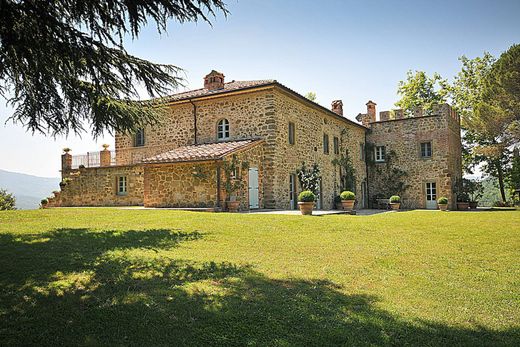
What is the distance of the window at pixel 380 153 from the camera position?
2710 cm

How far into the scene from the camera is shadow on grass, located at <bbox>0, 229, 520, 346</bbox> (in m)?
3.19

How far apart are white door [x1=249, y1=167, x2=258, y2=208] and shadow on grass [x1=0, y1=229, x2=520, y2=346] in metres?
10.4

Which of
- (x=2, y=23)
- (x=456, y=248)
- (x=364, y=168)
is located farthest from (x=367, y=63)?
(x=364, y=168)

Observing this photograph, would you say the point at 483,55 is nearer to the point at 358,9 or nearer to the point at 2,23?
the point at 358,9

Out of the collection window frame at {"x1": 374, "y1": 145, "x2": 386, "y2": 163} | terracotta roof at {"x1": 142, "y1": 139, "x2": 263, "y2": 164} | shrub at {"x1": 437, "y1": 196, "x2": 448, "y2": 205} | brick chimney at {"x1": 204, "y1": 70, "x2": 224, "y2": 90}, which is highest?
brick chimney at {"x1": 204, "y1": 70, "x2": 224, "y2": 90}

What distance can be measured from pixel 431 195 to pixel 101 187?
20720mm

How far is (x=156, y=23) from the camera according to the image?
5.53 m

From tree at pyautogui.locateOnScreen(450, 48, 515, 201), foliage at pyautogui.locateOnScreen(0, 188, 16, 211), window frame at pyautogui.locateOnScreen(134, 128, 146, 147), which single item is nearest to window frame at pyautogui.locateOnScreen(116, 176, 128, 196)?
window frame at pyautogui.locateOnScreen(134, 128, 146, 147)

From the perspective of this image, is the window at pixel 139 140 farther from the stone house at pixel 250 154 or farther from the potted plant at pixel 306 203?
the potted plant at pixel 306 203

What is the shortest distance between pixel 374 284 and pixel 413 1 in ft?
26.0

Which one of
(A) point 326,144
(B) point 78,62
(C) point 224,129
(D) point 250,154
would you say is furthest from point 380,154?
(B) point 78,62

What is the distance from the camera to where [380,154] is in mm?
27297

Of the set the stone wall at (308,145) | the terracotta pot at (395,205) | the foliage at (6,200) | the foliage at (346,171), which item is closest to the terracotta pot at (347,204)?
the stone wall at (308,145)

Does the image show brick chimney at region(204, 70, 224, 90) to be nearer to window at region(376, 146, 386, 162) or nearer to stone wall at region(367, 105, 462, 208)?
stone wall at region(367, 105, 462, 208)
